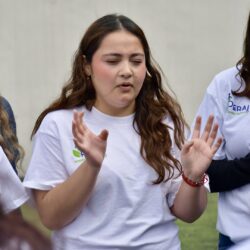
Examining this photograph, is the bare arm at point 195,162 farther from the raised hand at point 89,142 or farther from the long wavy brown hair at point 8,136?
the long wavy brown hair at point 8,136

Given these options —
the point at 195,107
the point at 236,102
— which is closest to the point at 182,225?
the point at 195,107

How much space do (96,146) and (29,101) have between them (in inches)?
244

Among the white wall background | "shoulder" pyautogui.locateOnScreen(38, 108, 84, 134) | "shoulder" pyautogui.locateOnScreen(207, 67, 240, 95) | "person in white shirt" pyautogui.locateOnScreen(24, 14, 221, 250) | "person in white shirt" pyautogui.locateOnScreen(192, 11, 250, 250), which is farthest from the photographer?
the white wall background

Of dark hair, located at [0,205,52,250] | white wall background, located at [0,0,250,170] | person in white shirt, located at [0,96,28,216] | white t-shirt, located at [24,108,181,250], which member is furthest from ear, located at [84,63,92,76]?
white wall background, located at [0,0,250,170]

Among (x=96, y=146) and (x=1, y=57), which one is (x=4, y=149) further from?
(x=1, y=57)

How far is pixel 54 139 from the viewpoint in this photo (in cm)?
285

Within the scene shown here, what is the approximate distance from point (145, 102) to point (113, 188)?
46 cm

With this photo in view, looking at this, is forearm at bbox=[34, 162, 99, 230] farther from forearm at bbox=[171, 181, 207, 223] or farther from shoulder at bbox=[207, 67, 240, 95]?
shoulder at bbox=[207, 67, 240, 95]

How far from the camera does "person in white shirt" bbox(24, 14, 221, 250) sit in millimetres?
2756

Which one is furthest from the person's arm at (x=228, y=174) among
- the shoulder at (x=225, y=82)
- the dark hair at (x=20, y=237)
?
the dark hair at (x=20, y=237)

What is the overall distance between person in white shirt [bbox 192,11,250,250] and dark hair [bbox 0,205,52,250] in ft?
7.39

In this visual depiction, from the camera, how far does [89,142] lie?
264cm

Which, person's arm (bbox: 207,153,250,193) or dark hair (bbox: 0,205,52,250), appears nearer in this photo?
dark hair (bbox: 0,205,52,250)

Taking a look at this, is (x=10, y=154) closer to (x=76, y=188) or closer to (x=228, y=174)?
(x=76, y=188)
